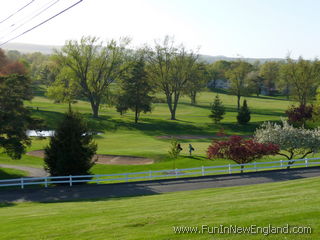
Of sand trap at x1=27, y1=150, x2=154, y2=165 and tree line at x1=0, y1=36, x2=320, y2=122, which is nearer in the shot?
sand trap at x1=27, y1=150, x2=154, y2=165

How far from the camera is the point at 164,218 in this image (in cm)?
1484

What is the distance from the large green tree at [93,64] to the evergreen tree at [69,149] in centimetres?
5263

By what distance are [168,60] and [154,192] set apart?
221 feet

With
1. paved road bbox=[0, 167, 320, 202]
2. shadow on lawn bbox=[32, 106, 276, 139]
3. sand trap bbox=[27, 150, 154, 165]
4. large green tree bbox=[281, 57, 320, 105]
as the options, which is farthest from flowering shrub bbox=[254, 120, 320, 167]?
large green tree bbox=[281, 57, 320, 105]

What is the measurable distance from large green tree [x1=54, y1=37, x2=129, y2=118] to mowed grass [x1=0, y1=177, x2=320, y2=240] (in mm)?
64767

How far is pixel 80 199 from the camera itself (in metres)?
24.7

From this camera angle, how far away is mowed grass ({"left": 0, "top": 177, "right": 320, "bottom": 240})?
42.0 ft

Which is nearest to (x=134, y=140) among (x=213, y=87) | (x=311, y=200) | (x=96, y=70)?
(x=96, y=70)

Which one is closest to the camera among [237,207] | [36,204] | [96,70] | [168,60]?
[237,207]

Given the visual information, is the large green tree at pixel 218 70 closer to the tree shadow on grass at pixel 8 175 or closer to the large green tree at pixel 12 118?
the large green tree at pixel 12 118

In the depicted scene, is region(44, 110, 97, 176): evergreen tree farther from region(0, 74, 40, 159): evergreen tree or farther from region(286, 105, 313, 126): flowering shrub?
region(286, 105, 313, 126): flowering shrub

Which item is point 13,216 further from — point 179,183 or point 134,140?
point 134,140

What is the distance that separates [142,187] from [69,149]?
649cm

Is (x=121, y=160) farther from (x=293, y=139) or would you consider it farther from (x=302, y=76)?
(x=302, y=76)
